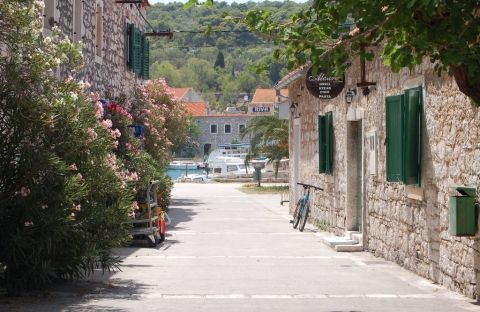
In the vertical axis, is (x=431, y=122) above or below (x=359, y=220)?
above

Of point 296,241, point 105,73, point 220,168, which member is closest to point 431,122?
point 296,241

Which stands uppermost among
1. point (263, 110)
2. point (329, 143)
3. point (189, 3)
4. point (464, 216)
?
point (263, 110)

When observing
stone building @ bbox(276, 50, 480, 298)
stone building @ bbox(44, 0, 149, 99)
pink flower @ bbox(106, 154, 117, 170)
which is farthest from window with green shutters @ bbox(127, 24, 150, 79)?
pink flower @ bbox(106, 154, 117, 170)

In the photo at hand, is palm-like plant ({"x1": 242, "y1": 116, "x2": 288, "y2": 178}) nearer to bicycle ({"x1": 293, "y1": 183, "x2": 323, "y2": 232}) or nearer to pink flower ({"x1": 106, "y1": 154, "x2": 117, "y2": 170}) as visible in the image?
bicycle ({"x1": 293, "y1": 183, "x2": 323, "y2": 232})

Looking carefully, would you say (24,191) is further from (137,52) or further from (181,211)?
(181,211)

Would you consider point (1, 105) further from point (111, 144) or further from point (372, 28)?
point (372, 28)

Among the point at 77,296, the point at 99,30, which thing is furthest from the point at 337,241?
the point at 77,296

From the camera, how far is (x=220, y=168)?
8362cm

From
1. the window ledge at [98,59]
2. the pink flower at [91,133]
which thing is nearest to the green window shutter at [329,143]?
the window ledge at [98,59]

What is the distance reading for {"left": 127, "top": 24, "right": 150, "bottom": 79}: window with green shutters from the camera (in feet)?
80.8

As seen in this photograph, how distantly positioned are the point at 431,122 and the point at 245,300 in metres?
3.81

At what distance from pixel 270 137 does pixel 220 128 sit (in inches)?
3132

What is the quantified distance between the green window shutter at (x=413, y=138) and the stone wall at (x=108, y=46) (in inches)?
258

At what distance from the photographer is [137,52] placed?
25672 millimetres
